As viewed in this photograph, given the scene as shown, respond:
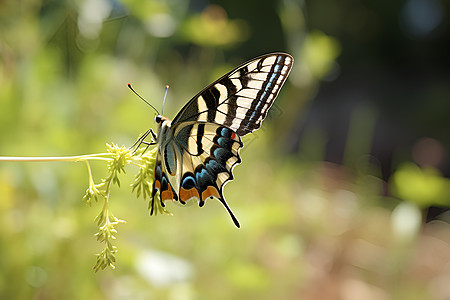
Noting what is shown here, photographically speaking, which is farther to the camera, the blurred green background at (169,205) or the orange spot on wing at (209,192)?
the blurred green background at (169,205)

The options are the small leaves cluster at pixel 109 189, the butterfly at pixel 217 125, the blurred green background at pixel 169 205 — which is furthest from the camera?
the blurred green background at pixel 169 205

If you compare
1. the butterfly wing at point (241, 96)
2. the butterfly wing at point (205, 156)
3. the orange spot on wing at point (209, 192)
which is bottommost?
the orange spot on wing at point (209, 192)

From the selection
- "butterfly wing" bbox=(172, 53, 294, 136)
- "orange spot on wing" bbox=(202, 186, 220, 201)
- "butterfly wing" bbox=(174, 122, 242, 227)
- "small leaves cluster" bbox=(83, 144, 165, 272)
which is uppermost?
"butterfly wing" bbox=(172, 53, 294, 136)

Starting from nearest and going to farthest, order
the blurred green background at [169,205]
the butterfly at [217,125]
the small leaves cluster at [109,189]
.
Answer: the small leaves cluster at [109,189]
the butterfly at [217,125]
the blurred green background at [169,205]

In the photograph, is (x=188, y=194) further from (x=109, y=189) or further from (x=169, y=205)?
(x=169, y=205)

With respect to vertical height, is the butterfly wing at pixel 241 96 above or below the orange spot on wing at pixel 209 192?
above

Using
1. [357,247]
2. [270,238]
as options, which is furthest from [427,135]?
[270,238]

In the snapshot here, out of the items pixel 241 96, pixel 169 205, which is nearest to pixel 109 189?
pixel 241 96

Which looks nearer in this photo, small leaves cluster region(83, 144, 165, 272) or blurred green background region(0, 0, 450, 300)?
small leaves cluster region(83, 144, 165, 272)

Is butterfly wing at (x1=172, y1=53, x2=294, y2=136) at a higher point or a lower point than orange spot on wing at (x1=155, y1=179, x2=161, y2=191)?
higher
